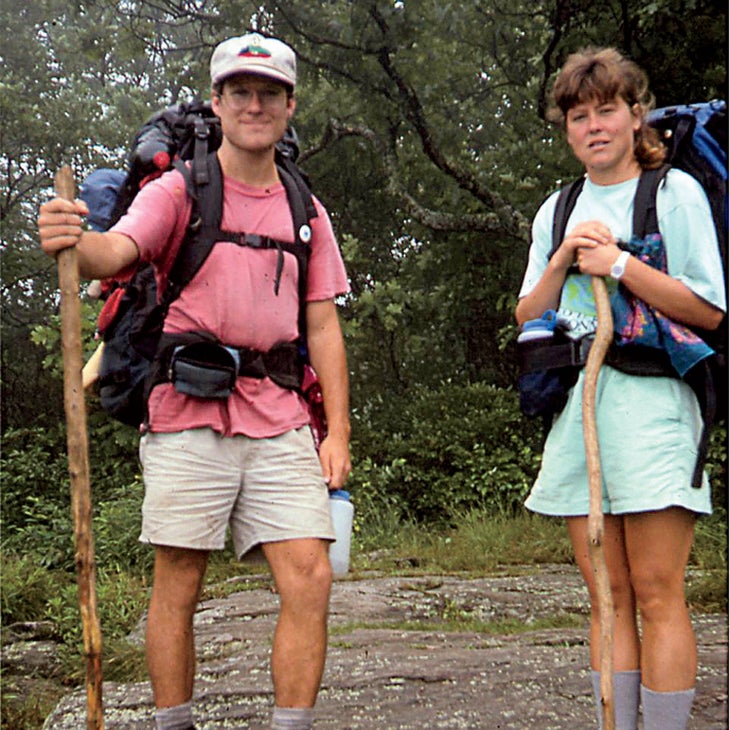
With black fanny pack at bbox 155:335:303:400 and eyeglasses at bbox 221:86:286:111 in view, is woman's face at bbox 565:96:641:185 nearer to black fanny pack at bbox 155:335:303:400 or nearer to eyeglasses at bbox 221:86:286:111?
eyeglasses at bbox 221:86:286:111

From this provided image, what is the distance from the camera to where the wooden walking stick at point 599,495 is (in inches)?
106

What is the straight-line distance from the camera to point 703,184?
297cm

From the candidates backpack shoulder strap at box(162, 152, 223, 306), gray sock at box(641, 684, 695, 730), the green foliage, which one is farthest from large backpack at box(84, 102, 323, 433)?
the green foliage

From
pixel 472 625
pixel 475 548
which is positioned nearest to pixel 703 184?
pixel 472 625

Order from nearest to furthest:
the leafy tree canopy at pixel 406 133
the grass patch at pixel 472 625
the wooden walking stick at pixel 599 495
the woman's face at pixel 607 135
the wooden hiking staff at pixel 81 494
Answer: the wooden hiking staff at pixel 81 494
the wooden walking stick at pixel 599 495
the woman's face at pixel 607 135
the grass patch at pixel 472 625
the leafy tree canopy at pixel 406 133

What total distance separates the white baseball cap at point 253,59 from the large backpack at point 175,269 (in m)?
0.24

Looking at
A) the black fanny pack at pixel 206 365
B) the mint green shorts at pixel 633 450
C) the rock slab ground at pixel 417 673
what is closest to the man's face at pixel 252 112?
the black fanny pack at pixel 206 365

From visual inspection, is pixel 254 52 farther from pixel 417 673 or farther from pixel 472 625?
pixel 472 625

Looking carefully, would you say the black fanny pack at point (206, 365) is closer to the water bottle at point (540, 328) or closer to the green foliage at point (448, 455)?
the water bottle at point (540, 328)

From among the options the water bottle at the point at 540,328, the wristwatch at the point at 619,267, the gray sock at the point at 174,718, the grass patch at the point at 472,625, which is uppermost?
the wristwatch at the point at 619,267

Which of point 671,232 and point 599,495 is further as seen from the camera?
point 671,232

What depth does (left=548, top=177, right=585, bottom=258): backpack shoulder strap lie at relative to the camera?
308 centimetres

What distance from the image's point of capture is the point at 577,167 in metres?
10.3

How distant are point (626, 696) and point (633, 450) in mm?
678
